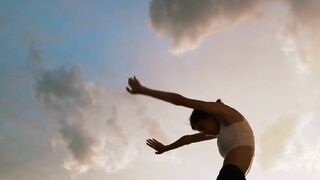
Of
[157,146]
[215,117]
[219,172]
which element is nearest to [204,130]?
[215,117]

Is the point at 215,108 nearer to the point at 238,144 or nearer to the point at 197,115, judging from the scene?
the point at 197,115

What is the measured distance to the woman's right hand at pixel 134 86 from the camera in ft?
22.8

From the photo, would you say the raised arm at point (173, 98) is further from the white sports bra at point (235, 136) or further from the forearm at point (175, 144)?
the forearm at point (175, 144)

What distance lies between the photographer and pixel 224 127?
720 centimetres

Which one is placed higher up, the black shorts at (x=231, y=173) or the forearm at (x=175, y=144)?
the forearm at (x=175, y=144)

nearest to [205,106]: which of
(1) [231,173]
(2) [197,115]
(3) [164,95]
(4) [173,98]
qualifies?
(2) [197,115]

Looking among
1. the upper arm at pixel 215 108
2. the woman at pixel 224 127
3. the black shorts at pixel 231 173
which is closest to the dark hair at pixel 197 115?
the woman at pixel 224 127

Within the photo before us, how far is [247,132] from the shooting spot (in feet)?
23.2

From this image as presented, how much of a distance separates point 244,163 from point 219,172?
379 millimetres

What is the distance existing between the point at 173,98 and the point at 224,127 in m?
0.93

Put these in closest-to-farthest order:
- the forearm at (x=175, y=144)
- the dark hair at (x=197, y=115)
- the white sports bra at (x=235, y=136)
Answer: the white sports bra at (x=235, y=136), the dark hair at (x=197, y=115), the forearm at (x=175, y=144)

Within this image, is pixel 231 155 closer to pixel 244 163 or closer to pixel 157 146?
pixel 244 163

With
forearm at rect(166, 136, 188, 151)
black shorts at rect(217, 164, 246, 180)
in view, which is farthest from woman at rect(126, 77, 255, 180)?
forearm at rect(166, 136, 188, 151)

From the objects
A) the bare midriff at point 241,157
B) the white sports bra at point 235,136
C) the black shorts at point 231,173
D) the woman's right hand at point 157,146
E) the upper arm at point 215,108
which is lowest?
the black shorts at point 231,173
